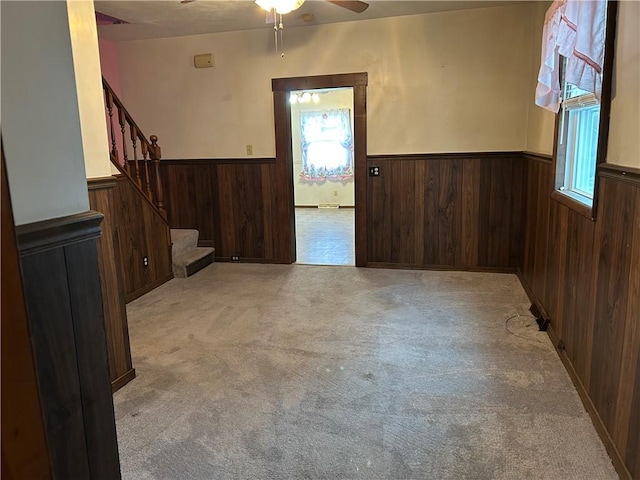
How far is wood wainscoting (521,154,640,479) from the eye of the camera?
1.75m

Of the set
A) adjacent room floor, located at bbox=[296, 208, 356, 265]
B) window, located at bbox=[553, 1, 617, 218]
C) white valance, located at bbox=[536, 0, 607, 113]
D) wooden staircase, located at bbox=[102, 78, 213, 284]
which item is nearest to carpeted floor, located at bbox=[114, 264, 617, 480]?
wooden staircase, located at bbox=[102, 78, 213, 284]

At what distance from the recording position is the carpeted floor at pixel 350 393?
6.32ft

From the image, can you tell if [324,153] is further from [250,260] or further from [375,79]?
[375,79]

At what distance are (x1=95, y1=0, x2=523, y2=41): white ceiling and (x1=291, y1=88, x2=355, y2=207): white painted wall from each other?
4.44 metres

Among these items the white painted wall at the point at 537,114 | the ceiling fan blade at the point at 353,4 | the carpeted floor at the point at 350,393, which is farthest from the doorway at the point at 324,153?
the ceiling fan blade at the point at 353,4

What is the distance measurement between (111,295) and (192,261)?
7.47 feet

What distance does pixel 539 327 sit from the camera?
3207 millimetres

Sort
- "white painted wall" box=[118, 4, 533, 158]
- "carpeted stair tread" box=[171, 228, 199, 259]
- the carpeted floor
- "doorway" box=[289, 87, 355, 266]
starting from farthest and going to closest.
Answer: "doorway" box=[289, 87, 355, 266] → "carpeted stair tread" box=[171, 228, 199, 259] → "white painted wall" box=[118, 4, 533, 158] → the carpeted floor

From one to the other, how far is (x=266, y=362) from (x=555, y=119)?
8.30ft

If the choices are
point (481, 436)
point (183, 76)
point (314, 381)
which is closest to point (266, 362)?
point (314, 381)

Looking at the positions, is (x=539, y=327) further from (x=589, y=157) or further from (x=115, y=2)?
(x=115, y=2)

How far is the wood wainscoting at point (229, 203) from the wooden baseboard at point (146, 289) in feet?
2.84

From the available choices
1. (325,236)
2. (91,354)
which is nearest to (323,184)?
(325,236)

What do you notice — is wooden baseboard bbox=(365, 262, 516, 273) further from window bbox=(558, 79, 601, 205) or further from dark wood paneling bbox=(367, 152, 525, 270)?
window bbox=(558, 79, 601, 205)
